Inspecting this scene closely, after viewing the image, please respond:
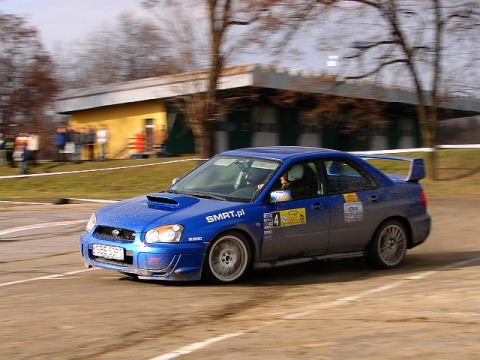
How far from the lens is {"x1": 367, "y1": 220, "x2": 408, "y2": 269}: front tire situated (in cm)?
978

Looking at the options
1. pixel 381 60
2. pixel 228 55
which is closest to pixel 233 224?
pixel 228 55

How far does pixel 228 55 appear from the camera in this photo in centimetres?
→ 2488

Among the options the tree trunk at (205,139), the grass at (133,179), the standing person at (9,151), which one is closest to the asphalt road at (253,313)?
the grass at (133,179)

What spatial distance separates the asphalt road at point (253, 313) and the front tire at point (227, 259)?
142mm

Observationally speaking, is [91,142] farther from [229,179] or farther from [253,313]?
[253,313]

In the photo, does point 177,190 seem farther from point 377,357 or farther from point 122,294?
point 377,357

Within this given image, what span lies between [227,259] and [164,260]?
74cm

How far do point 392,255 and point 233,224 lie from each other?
2554mm

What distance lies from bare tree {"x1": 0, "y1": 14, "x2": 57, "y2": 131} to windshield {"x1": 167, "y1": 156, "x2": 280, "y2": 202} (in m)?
35.9

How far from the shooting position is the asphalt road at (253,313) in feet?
18.6

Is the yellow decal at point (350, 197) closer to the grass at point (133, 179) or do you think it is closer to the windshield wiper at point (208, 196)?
the windshield wiper at point (208, 196)

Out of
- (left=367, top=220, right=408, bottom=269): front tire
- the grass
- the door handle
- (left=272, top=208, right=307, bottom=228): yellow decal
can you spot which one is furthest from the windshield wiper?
the grass

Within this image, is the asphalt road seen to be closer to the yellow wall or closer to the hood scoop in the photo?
the hood scoop

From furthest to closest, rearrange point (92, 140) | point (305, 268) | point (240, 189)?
point (92, 140) → point (305, 268) → point (240, 189)
